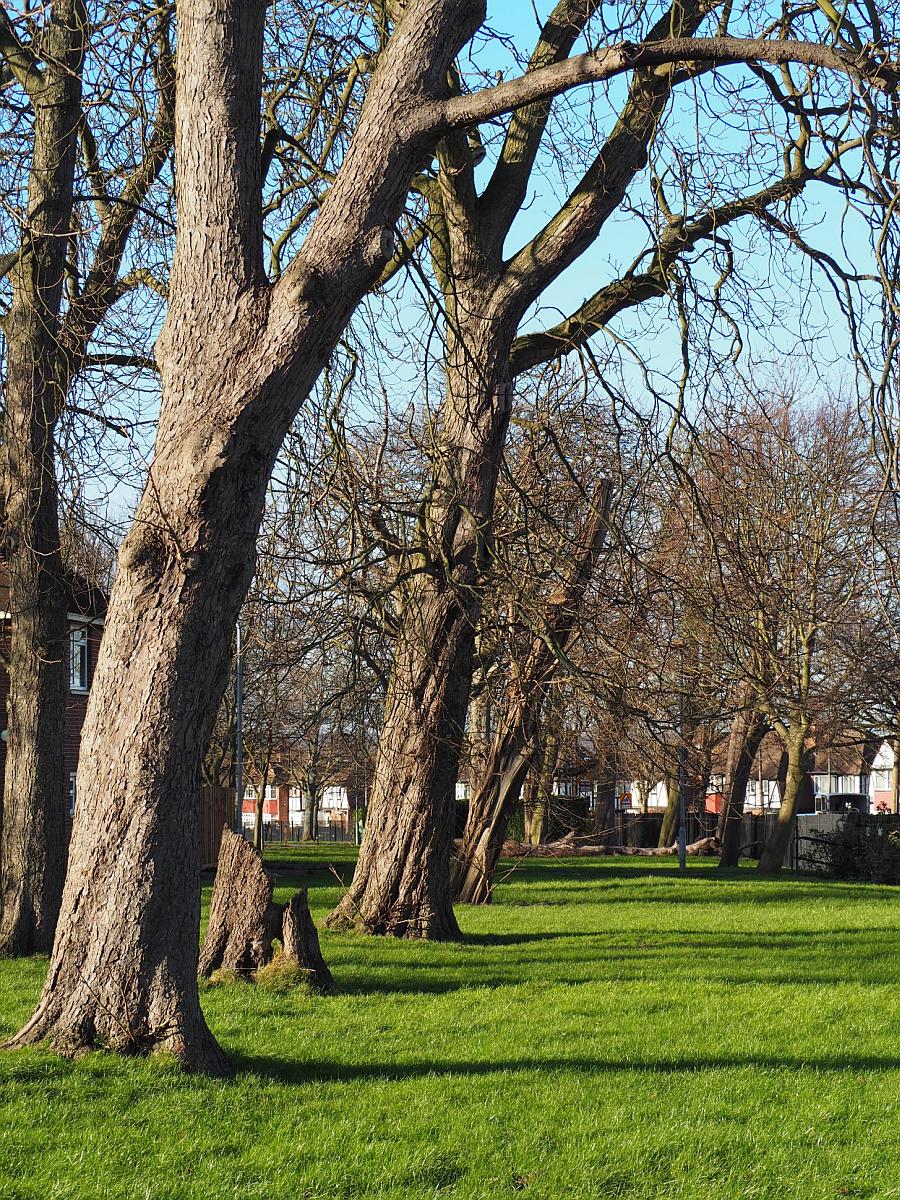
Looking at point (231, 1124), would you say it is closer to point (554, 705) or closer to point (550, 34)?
point (554, 705)

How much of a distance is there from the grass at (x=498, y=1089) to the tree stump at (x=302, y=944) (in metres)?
0.26

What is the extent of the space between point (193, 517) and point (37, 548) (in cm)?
573

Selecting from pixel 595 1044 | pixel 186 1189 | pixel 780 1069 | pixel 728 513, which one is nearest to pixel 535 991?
pixel 595 1044

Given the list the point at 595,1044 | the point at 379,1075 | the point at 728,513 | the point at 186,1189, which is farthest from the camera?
the point at 728,513

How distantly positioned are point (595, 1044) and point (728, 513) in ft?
16.5

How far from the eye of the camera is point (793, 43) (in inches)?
256

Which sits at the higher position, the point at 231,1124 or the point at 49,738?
the point at 49,738

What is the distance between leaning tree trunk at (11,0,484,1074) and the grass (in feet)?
1.50

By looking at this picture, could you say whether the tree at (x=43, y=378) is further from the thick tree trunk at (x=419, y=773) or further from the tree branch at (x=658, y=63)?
the tree branch at (x=658, y=63)

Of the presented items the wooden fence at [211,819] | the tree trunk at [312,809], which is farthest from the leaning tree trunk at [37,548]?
the tree trunk at [312,809]

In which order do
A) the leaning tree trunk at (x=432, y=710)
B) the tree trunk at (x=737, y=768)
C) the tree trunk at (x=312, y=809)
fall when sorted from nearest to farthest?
1. the leaning tree trunk at (x=432, y=710)
2. the tree trunk at (x=737, y=768)
3. the tree trunk at (x=312, y=809)

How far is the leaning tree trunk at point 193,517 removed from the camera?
21.3 feet

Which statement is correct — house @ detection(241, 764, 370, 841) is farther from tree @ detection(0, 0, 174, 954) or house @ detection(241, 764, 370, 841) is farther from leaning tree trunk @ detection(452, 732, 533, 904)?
tree @ detection(0, 0, 174, 954)

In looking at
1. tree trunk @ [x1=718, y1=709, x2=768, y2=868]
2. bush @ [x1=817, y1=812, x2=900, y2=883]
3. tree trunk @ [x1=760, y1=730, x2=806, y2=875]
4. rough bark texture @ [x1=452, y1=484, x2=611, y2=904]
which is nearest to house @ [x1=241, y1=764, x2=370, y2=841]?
tree trunk @ [x1=718, y1=709, x2=768, y2=868]
